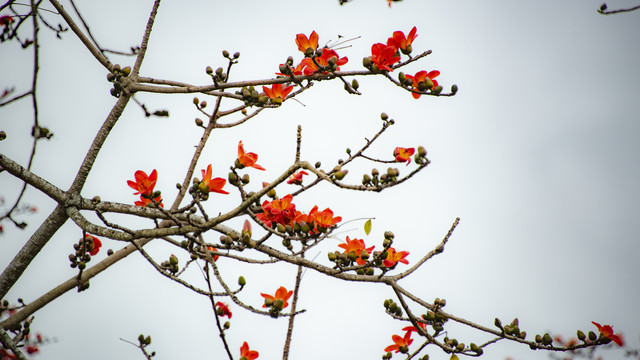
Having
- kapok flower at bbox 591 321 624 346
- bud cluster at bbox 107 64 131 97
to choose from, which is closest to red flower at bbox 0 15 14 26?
bud cluster at bbox 107 64 131 97

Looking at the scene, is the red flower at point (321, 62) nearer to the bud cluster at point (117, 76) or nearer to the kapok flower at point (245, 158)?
the kapok flower at point (245, 158)

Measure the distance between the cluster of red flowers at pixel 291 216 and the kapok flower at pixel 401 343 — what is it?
79 centimetres

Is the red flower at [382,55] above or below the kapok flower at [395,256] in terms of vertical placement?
above

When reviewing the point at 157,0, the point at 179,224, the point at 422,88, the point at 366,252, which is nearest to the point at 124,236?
the point at 179,224

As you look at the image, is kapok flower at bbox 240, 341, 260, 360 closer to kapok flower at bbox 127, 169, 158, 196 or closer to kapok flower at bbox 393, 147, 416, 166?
kapok flower at bbox 127, 169, 158, 196

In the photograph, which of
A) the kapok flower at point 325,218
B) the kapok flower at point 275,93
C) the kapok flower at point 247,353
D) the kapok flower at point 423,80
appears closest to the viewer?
the kapok flower at point 423,80

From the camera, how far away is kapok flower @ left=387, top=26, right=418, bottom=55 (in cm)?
187

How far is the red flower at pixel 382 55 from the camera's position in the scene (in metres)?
1.80

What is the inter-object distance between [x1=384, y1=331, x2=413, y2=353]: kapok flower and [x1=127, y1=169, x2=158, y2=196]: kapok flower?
1410mm

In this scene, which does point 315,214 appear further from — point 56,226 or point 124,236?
point 56,226

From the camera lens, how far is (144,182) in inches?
75.7

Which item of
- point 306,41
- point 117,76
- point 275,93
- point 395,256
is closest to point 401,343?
point 395,256

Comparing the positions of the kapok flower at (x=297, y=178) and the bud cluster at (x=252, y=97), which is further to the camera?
the kapok flower at (x=297, y=178)

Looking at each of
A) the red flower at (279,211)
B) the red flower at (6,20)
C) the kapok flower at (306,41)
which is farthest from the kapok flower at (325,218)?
the red flower at (6,20)
